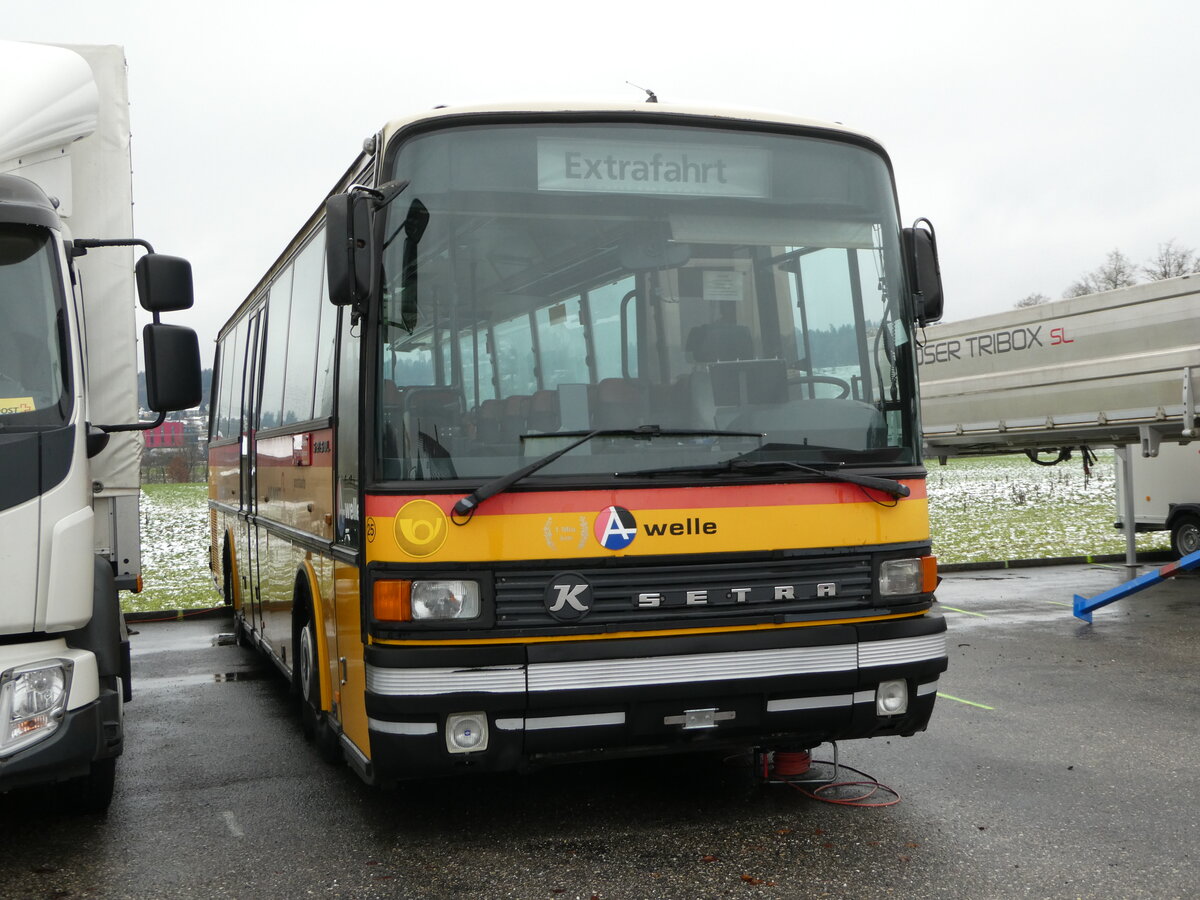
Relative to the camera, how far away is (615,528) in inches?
179

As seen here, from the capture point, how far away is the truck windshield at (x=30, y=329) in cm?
438

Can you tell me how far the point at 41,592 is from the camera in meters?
4.23

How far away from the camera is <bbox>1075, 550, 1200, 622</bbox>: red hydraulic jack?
34.9 ft

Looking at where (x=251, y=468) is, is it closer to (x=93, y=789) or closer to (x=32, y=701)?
(x=93, y=789)

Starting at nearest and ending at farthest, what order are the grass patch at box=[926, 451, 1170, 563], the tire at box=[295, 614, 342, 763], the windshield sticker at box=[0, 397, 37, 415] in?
the windshield sticker at box=[0, 397, 37, 415], the tire at box=[295, 614, 342, 763], the grass patch at box=[926, 451, 1170, 563]

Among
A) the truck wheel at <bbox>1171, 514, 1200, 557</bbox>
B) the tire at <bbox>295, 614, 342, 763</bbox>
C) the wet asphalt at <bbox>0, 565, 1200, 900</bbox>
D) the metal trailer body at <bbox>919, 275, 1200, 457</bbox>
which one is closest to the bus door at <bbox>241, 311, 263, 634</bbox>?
the wet asphalt at <bbox>0, 565, 1200, 900</bbox>

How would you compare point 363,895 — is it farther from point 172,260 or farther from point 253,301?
point 253,301

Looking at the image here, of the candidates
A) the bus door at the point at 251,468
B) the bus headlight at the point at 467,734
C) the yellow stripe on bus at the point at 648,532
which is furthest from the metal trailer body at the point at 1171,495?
the bus headlight at the point at 467,734

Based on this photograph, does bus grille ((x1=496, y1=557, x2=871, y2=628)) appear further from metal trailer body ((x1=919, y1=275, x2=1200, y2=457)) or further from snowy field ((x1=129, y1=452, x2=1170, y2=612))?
snowy field ((x1=129, y1=452, x2=1170, y2=612))

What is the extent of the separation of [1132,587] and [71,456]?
370 inches

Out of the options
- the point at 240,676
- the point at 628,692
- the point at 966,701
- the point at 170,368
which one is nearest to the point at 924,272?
the point at 628,692

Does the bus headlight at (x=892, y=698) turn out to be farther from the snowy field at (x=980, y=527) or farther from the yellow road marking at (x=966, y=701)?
the snowy field at (x=980, y=527)

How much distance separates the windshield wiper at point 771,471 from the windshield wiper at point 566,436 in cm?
12

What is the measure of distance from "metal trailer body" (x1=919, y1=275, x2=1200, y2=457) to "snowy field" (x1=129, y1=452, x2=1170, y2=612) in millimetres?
2202
